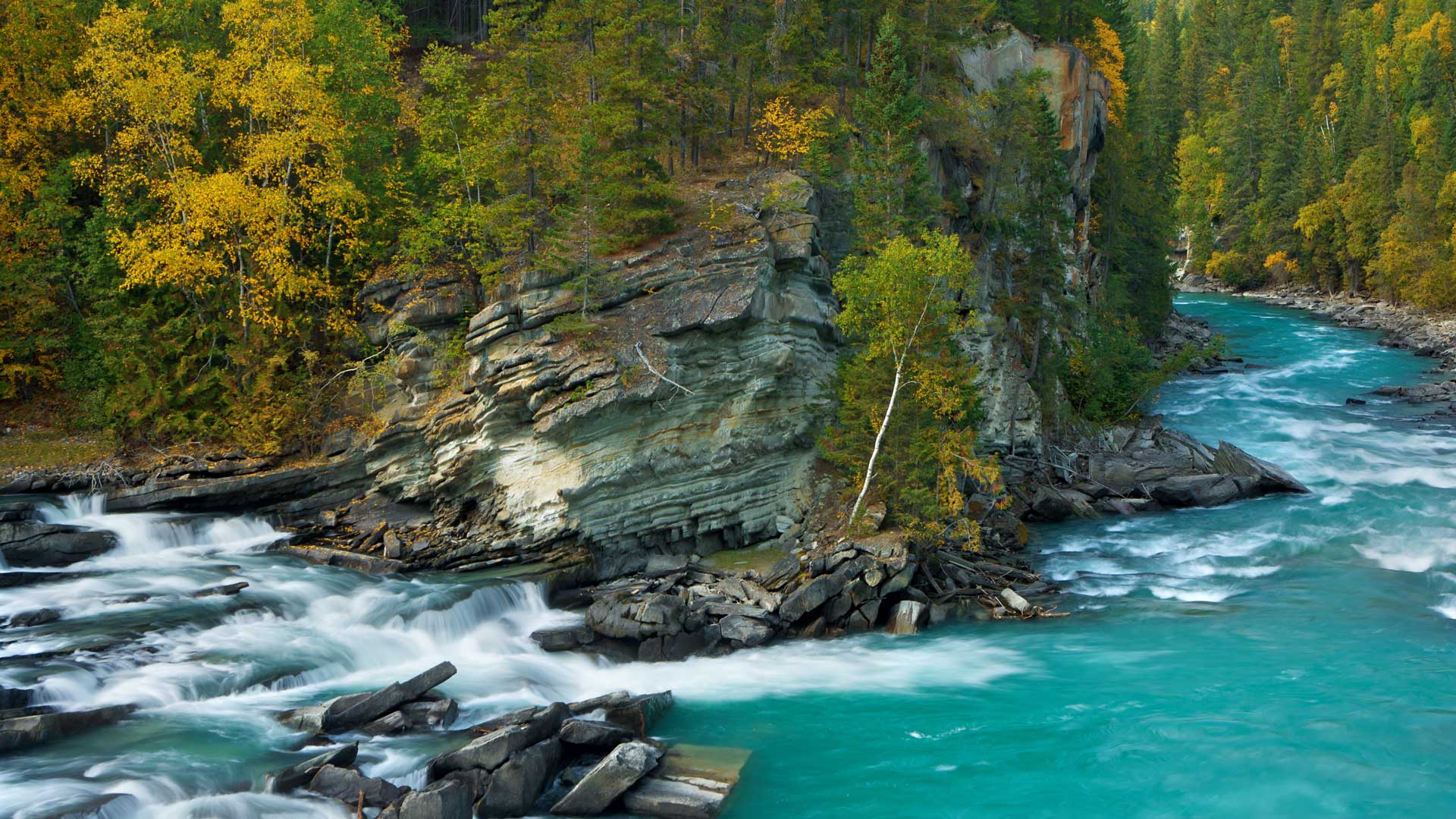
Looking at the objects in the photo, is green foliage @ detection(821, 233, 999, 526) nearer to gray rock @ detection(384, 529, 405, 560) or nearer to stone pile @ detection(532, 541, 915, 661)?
stone pile @ detection(532, 541, 915, 661)

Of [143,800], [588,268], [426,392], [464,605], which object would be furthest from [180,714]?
[588,268]

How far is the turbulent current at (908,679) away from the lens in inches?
600

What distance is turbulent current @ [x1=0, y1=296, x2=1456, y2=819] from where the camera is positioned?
600 inches

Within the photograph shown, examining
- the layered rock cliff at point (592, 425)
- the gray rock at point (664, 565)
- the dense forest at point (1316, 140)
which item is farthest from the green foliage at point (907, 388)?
the dense forest at point (1316, 140)

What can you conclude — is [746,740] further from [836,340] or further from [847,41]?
[847,41]

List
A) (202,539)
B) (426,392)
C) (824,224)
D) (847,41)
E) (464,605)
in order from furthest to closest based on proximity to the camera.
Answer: (847,41)
(824,224)
(426,392)
(202,539)
(464,605)

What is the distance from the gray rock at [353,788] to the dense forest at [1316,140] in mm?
68062

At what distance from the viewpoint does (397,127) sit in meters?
34.7

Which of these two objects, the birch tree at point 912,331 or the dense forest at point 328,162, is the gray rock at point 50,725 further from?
the birch tree at point 912,331

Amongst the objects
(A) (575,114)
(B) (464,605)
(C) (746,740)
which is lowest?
(C) (746,740)

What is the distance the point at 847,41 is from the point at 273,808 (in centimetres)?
3260

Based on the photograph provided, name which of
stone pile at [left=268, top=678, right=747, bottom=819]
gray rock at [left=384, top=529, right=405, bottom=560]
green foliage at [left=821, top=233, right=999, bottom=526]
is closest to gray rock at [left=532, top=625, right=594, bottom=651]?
stone pile at [left=268, top=678, right=747, bottom=819]

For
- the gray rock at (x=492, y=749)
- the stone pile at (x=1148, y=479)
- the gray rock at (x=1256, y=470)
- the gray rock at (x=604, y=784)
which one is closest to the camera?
the gray rock at (x=604, y=784)

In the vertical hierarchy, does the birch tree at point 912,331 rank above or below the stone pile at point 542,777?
above
